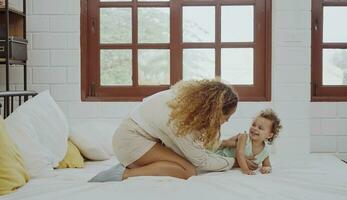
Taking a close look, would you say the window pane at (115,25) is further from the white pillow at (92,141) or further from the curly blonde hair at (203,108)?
the curly blonde hair at (203,108)

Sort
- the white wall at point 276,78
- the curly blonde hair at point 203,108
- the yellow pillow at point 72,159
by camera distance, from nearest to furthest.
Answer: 1. the curly blonde hair at point 203,108
2. the yellow pillow at point 72,159
3. the white wall at point 276,78

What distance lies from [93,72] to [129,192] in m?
2.06

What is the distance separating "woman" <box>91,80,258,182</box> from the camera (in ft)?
7.37

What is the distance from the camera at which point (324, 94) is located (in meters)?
3.67

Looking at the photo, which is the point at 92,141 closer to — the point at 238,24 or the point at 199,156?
the point at 199,156

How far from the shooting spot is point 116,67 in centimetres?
372

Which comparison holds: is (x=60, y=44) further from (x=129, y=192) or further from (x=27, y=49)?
(x=129, y=192)

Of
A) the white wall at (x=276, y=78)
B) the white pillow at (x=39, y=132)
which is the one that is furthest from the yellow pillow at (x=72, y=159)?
the white wall at (x=276, y=78)

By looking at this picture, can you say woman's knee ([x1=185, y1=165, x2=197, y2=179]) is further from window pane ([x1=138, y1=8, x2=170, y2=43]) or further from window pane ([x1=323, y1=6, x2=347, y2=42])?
window pane ([x1=323, y1=6, x2=347, y2=42])

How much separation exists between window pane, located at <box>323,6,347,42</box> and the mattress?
1.63 m

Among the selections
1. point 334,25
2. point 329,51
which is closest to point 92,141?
point 329,51

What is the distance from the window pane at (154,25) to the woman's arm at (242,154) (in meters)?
1.38

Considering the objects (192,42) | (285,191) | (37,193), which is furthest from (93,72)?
(285,191)

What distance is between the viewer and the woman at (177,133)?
2246mm
